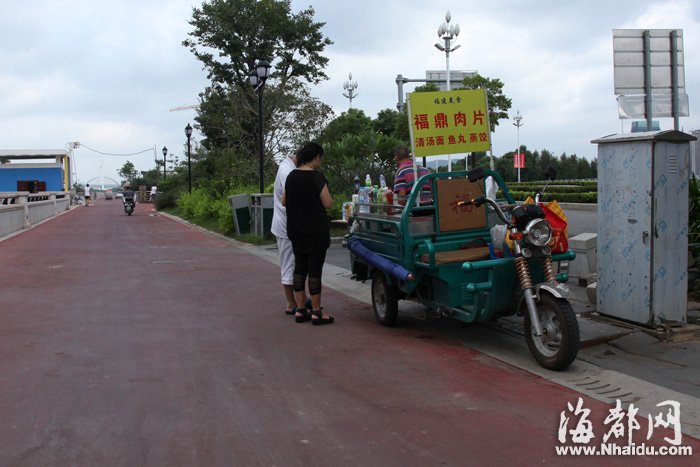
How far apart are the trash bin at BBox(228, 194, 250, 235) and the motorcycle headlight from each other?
1443 cm

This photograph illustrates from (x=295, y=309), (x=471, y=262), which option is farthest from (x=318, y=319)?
(x=471, y=262)

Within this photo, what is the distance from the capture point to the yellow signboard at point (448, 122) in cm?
813

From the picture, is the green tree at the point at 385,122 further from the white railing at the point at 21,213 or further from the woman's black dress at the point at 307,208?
the woman's black dress at the point at 307,208

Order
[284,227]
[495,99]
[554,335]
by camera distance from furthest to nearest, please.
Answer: [495,99] → [284,227] → [554,335]

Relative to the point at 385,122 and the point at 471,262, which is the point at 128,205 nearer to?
the point at 385,122

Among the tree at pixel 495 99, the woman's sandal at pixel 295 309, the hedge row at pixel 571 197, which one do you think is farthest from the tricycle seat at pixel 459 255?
the tree at pixel 495 99

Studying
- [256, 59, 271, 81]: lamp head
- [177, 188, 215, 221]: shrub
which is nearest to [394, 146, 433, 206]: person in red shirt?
[256, 59, 271, 81]: lamp head

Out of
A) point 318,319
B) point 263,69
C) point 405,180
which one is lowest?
point 318,319

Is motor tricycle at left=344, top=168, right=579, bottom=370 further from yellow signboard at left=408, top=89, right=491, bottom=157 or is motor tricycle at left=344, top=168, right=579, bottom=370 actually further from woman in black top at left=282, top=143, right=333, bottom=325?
yellow signboard at left=408, top=89, right=491, bottom=157

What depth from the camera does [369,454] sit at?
12.5 ft

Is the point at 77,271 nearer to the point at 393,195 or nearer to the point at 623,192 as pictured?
the point at 393,195

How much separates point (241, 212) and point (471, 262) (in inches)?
557

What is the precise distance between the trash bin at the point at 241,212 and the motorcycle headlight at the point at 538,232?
14427 millimetres

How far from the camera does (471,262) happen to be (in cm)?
586
